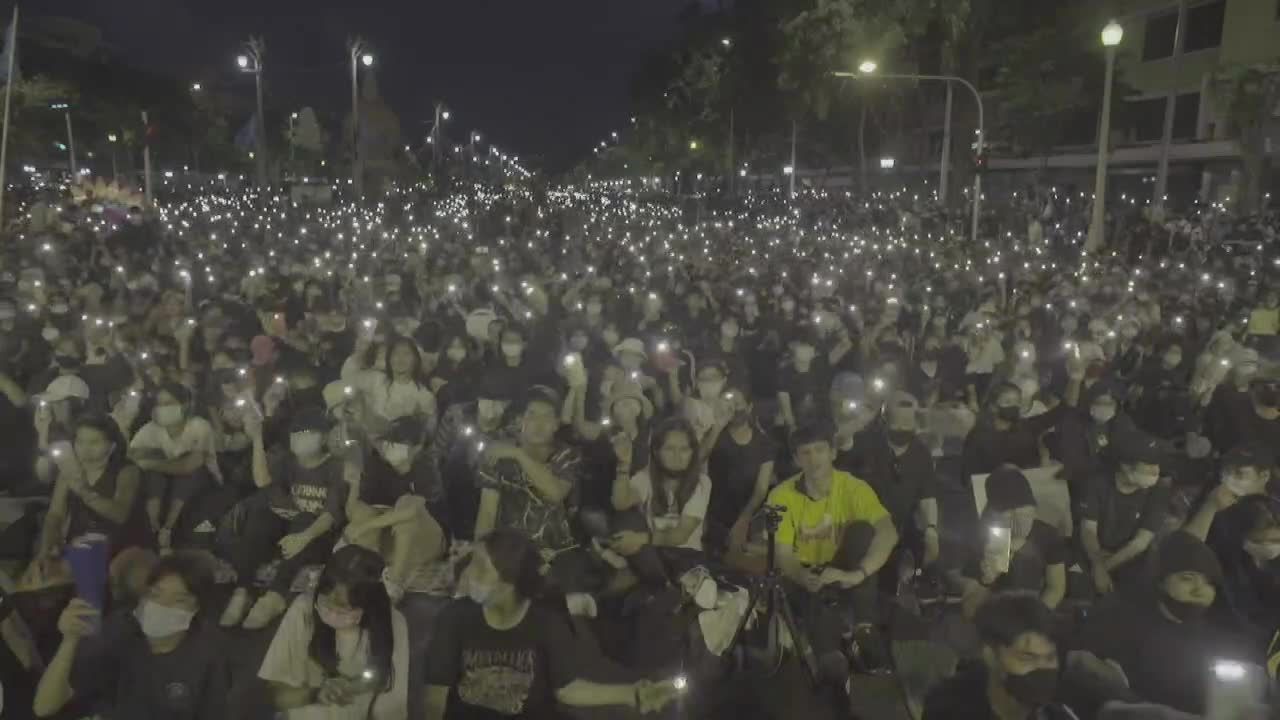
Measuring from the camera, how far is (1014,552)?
5277 mm

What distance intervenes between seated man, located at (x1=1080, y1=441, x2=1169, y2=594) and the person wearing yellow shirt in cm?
121

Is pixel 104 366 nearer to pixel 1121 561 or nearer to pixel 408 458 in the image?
pixel 408 458

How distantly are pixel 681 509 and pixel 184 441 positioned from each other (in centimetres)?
289

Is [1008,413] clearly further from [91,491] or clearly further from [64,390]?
[64,390]

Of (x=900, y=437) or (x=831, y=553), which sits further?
(x=900, y=437)

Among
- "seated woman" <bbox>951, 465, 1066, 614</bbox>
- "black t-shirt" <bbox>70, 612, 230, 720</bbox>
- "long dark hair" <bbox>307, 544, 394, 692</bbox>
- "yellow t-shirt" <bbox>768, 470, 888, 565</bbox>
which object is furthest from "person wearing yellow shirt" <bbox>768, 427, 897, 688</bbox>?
"black t-shirt" <bbox>70, 612, 230, 720</bbox>

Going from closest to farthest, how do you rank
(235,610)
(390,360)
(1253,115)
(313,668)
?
(313,668)
(235,610)
(390,360)
(1253,115)

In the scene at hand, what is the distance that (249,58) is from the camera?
33656 mm

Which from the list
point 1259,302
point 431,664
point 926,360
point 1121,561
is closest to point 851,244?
point 1259,302

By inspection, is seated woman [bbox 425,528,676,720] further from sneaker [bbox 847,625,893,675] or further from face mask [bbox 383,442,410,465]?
face mask [bbox 383,442,410,465]

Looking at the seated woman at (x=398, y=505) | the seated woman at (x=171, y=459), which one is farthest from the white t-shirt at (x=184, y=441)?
the seated woman at (x=398, y=505)

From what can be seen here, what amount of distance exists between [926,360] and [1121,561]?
4418 mm

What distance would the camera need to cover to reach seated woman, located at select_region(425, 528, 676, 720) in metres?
3.86

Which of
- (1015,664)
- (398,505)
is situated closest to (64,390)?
(398,505)
